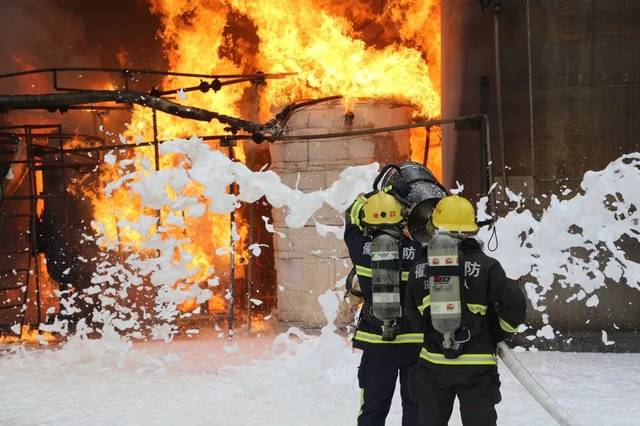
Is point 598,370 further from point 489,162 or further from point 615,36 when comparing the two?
point 615,36

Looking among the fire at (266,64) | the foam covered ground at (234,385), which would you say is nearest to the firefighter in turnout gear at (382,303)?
the foam covered ground at (234,385)

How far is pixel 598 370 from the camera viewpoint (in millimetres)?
6766

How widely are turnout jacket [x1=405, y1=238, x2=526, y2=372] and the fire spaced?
15.8ft

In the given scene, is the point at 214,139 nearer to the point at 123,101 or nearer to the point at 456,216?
the point at 123,101

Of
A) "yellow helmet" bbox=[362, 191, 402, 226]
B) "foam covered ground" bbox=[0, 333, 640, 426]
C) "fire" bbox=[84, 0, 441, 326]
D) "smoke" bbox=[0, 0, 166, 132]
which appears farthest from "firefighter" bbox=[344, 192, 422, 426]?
"smoke" bbox=[0, 0, 166, 132]

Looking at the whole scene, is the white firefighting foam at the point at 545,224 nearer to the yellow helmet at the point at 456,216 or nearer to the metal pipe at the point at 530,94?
the metal pipe at the point at 530,94

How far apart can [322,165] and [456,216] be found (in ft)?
17.4

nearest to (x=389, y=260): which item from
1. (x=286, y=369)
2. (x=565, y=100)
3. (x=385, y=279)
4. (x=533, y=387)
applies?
(x=385, y=279)

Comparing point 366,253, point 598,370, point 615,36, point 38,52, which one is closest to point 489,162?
point 615,36

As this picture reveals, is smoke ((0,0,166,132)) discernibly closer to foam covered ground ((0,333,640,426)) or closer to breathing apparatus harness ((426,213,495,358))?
foam covered ground ((0,333,640,426))

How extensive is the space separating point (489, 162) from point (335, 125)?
2246mm

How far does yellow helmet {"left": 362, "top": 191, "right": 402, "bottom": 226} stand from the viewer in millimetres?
4281

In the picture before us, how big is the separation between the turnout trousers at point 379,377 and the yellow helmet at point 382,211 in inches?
33.0

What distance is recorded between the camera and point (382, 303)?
4.16 m
